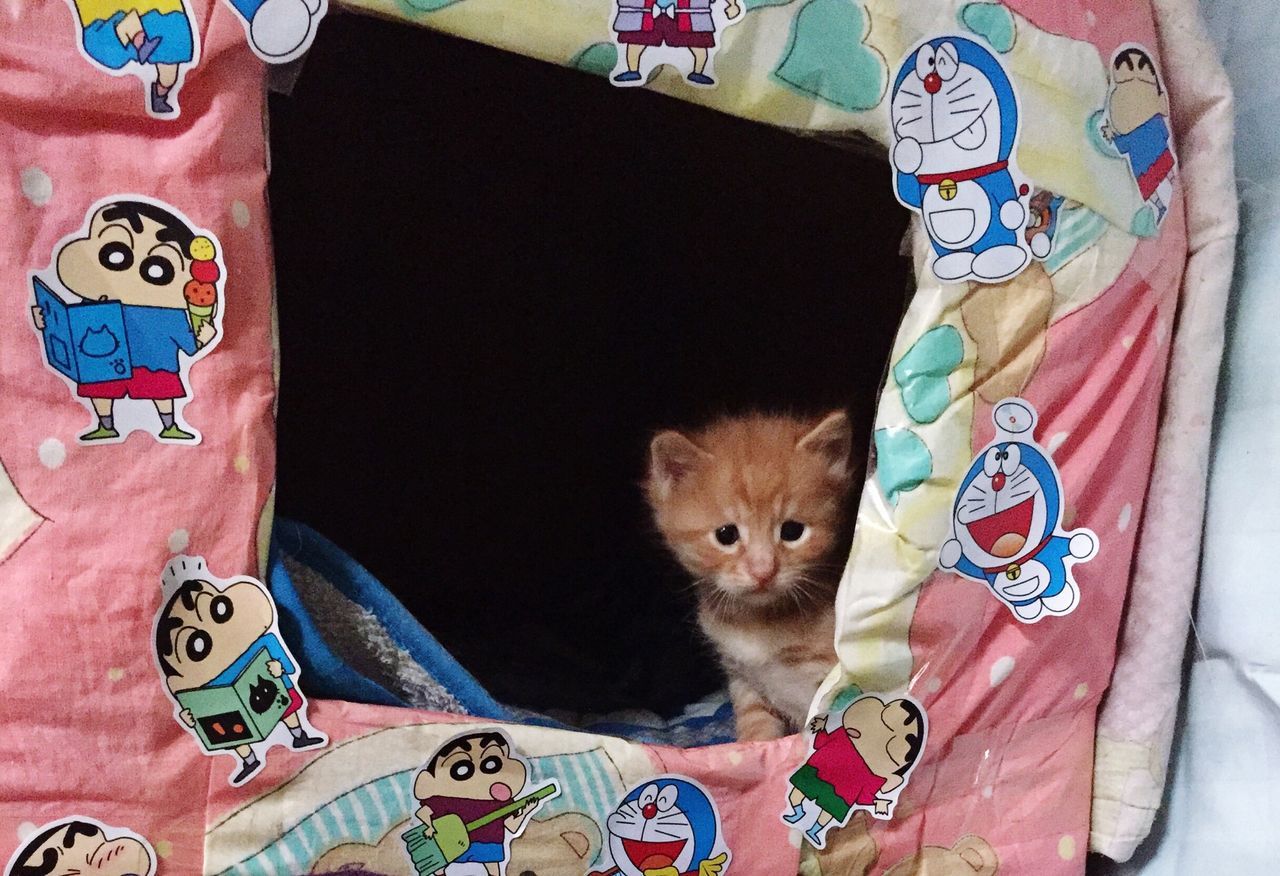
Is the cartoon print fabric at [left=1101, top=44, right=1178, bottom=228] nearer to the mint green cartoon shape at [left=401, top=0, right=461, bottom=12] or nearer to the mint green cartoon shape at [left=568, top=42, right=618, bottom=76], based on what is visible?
the mint green cartoon shape at [left=568, top=42, right=618, bottom=76]

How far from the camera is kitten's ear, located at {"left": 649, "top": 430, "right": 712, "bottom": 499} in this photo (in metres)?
1.16

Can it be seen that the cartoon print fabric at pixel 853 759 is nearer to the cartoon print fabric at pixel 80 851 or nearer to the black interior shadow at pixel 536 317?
the black interior shadow at pixel 536 317

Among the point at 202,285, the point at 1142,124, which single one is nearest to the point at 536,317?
the point at 202,285

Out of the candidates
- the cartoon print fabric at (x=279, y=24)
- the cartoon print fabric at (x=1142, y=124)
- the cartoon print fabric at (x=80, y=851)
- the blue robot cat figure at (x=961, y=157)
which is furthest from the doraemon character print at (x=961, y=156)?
the cartoon print fabric at (x=80, y=851)

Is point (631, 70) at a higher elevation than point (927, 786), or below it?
higher

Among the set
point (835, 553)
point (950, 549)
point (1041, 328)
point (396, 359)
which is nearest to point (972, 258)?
point (1041, 328)

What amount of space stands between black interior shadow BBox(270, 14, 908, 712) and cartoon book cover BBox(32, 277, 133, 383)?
70 cm

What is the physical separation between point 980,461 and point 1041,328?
0.14 metres

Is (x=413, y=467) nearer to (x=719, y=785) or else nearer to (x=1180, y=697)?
(x=719, y=785)

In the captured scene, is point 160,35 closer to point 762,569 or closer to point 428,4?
point 428,4

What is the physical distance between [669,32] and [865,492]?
458 mm

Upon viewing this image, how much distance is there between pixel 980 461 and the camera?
2.75 ft

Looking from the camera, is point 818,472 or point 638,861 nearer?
point 638,861

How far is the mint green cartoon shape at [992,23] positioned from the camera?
2.56 feet
